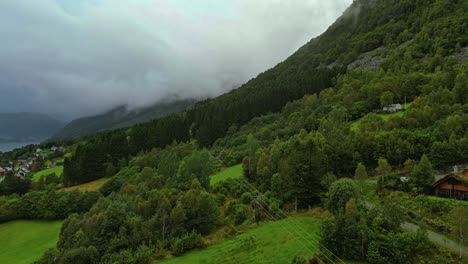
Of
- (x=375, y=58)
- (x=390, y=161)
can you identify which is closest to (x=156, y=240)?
(x=390, y=161)

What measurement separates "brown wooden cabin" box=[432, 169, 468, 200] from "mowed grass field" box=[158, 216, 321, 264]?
14419 mm

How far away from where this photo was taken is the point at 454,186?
34.9 m

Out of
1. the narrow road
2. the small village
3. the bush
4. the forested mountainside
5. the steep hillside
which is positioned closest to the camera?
the narrow road

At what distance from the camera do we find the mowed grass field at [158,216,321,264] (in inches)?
1176

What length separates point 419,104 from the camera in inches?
2493

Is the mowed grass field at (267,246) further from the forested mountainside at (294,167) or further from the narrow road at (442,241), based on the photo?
the narrow road at (442,241)

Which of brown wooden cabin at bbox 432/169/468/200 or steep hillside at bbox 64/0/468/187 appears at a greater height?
steep hillside at bbox 64/0/468/187

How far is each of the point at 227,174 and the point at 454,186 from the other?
4059cm

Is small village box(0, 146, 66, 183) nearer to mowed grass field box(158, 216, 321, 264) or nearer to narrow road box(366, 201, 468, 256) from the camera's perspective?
mowed grass field box(158, 216, 321, 264)

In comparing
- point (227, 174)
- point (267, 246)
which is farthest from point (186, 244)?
point (227, 174)

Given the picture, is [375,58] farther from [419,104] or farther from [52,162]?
[52,162]

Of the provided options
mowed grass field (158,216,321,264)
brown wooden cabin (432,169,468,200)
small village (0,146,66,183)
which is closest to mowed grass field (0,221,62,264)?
mowed grass field (158,216,321,264)

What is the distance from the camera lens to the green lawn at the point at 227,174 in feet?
205

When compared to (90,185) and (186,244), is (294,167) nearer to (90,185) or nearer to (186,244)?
(186,244)
